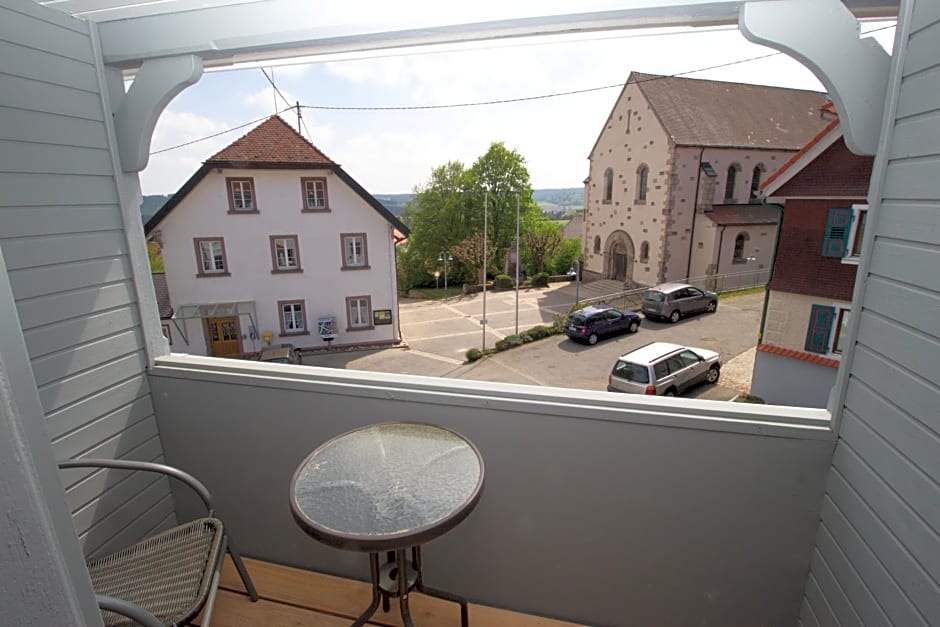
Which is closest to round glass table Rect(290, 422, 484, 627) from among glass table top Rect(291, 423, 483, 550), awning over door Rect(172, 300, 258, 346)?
glass table top Rect(291, 423, 483, 550)

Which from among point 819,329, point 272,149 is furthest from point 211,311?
point 819,329

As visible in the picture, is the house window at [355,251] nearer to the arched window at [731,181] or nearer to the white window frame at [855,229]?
the white window frame at [855,229]

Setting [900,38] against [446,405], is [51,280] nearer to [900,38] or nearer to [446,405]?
[446,405]

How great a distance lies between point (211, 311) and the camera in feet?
36.9

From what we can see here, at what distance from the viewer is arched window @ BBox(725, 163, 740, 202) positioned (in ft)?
51.6

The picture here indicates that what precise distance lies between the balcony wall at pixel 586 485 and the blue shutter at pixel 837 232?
5.50 m

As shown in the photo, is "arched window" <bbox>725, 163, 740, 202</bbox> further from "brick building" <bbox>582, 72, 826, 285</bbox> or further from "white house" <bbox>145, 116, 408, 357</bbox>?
"white house" <bbox>145, 116, 408, 357</bbox>

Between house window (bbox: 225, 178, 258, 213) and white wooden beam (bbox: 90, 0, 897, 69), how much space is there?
406 inches

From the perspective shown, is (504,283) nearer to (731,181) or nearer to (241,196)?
(731,181)

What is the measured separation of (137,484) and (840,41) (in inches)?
101

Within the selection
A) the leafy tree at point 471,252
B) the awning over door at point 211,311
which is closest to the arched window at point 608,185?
the leafy tree at point 471,252

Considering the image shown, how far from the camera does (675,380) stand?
6773 millimetres

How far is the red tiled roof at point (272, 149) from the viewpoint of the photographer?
412 inches

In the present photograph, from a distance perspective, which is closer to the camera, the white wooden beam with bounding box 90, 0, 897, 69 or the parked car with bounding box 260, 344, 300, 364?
the white wooden beam with bounding box 90, 0, 897, 69
